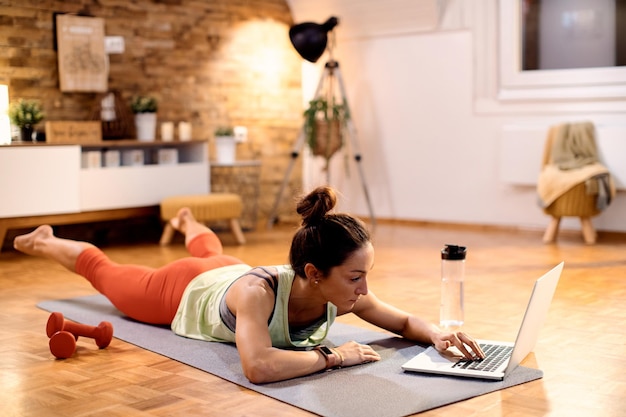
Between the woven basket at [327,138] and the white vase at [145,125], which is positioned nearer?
the white vase at [145,125]

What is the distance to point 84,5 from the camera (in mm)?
6012

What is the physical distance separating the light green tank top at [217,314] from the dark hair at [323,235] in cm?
14

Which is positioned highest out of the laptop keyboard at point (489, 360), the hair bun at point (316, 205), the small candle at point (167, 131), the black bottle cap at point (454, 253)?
the small candle at point (167, 131)

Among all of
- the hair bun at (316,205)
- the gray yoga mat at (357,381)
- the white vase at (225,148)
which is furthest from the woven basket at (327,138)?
the hair bun at (316,205)

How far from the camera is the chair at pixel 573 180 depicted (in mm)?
5508

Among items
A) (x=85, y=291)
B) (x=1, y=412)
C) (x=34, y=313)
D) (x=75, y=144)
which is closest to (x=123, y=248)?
(x=75, y=144)

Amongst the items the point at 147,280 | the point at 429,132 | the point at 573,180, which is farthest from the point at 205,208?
the point at 147,280

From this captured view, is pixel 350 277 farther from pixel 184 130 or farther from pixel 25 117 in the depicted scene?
pixel 184 130

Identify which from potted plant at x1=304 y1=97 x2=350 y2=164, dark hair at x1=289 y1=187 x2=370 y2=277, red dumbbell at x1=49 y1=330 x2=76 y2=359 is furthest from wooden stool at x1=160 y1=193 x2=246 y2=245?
dark hair at x1=289 y1=187 x2=370 y2=277

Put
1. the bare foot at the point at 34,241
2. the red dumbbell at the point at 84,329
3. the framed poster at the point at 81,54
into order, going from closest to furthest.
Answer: the red dumbbell at the point at 84,329 < the bare foot at the point at 34,241 < the framed poster at the point at 81,54

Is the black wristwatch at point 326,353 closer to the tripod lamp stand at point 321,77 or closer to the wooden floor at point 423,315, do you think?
the wooden floor at point 423,315

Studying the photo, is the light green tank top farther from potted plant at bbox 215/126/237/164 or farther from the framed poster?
potted plant at bbox 215/126/237/164

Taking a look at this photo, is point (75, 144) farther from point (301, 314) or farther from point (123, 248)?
point (301, 314)

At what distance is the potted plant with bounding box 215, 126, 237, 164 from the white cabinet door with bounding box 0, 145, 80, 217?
1175 millimetres
